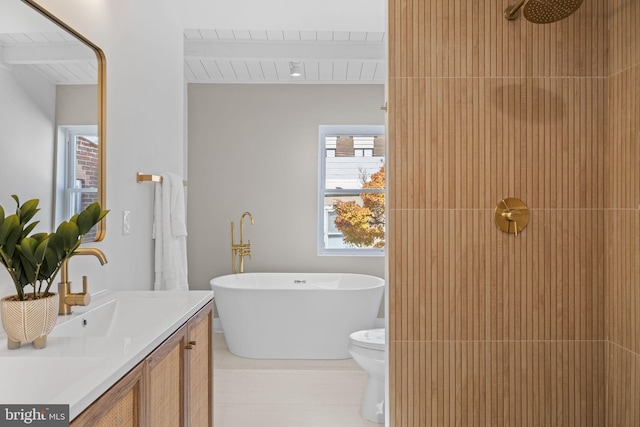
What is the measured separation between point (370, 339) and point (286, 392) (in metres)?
0.76

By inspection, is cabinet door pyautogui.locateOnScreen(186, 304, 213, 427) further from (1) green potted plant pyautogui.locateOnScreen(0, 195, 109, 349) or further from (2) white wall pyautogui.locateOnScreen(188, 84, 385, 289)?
(2) white wall pyautogui.locateOnScreen(188, 84, 385, 289)

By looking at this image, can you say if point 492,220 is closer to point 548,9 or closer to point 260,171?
point 548,9

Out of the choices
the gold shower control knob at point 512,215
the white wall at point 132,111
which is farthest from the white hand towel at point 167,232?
the gold shower control knob at point 512,215

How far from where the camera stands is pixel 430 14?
1657 millimetres

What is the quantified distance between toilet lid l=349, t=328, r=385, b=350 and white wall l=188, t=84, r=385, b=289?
1715mm

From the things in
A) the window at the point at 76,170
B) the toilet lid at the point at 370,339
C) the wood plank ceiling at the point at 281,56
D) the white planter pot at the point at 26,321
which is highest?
the wood plank ceiling at the point at 281,56

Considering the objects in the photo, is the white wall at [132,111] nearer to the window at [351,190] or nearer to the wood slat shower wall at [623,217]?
the wood slat shower wall at [623,217]

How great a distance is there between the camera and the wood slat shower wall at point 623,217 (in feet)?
4.92

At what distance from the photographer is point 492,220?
5.46ft

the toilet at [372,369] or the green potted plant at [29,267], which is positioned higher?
the green potted plant at [29,267]

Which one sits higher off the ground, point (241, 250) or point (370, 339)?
Result: point (241, 250)

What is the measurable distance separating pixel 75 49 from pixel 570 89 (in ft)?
6.03

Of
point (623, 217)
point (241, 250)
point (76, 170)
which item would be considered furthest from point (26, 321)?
point (241, 250)

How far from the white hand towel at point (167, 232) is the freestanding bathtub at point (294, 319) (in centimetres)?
115
